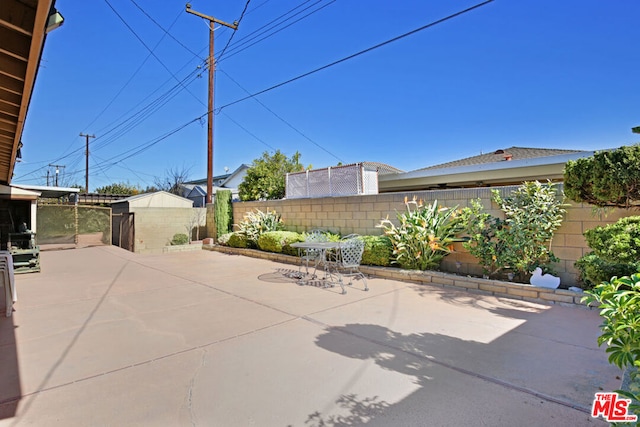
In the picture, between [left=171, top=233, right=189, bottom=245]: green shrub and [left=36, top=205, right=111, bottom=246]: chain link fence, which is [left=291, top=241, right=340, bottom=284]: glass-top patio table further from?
[left=36, top=205, right=111, bottom=246]: chain link fence

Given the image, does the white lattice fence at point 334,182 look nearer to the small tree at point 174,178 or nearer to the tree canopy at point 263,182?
the tree canopy at point 263,182

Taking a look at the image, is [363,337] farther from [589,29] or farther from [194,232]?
[194,232]

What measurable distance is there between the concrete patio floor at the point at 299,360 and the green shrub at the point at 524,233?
0.73 metres

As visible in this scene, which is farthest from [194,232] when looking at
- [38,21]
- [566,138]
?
[566,138]

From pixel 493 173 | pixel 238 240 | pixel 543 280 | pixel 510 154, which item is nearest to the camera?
pixel 543 280

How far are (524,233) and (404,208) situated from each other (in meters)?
2.50

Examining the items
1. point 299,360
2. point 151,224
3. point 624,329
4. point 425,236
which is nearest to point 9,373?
point 299,360

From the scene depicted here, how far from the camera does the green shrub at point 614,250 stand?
3580 mm

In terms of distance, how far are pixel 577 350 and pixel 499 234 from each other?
2.49m

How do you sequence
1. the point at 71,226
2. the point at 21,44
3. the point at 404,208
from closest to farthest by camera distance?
the point at 21,44, the point at 404,208, the point at 71,226

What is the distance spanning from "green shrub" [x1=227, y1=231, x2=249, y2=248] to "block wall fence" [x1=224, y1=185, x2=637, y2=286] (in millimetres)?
1211

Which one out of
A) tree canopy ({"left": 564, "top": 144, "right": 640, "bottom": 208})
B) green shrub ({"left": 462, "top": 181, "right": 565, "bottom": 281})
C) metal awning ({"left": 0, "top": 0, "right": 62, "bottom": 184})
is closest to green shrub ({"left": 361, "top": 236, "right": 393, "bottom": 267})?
green shrub ({"left": 462, "top": 181, "right": 565, "bottom": 281})

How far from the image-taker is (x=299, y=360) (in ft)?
9.85

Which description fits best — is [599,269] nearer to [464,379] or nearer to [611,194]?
[611,194]
